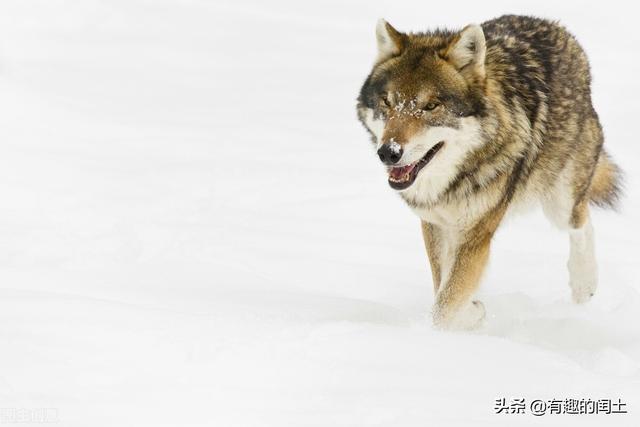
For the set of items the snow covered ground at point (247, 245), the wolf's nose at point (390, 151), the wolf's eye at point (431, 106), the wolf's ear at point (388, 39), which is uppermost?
the wolf's ear at point (388, 39)

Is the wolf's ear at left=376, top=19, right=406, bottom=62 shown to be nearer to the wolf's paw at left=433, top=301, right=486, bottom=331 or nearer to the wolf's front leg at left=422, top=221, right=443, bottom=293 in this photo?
the wolf's front leg at left=422, top=221, right=443, bottom=293

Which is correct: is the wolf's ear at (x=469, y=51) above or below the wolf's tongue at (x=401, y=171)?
above

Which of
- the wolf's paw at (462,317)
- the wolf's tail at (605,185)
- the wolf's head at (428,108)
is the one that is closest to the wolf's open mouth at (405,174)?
the wolf's head at (428,108)

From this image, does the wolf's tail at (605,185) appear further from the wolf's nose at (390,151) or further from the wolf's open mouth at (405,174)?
the wolf's nose at (390,151)

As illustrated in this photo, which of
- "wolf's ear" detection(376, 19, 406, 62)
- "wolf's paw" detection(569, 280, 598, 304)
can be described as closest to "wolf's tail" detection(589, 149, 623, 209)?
"wolf's paw" detection(569, 280, 598, 304)

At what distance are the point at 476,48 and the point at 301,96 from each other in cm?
500

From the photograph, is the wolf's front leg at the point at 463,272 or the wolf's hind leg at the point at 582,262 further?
the wolf's hind leg at the point at 582,262

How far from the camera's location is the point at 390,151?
144 inches

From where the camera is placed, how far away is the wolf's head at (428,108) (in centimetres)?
376

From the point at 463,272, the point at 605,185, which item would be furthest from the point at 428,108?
the point at 605,185

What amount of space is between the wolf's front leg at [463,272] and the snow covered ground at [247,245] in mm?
188

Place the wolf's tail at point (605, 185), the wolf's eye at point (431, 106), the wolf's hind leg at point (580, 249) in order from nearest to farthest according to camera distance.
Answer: the wolf's eye at point (431, 106) → the wolf's hind leg at point (580, 249) → the wolf's tail at point (605, 185)

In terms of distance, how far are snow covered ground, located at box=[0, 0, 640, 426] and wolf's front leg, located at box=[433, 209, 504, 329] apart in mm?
188

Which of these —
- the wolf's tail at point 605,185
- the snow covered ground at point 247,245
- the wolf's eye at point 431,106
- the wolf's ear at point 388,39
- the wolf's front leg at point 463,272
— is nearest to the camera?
the snow covered ground at point 247,245
